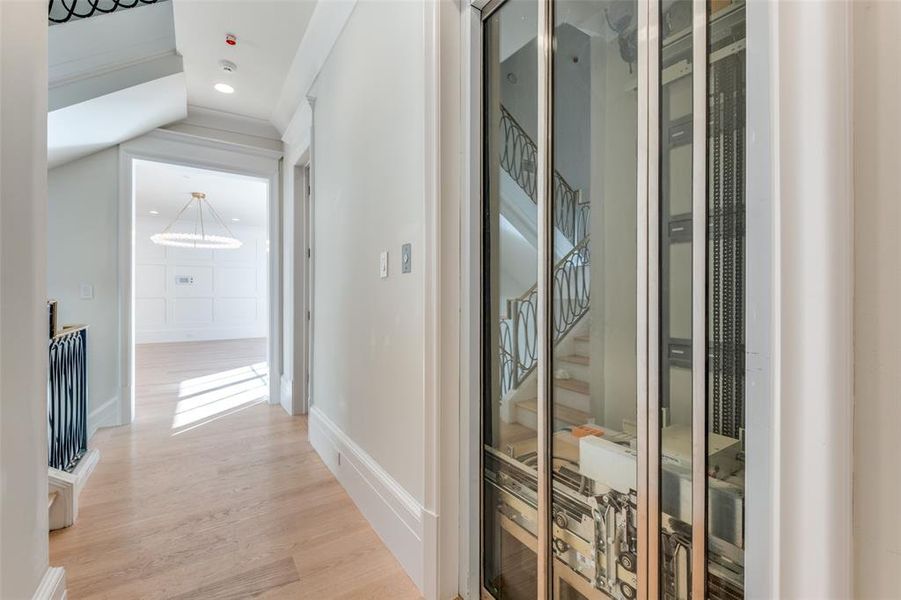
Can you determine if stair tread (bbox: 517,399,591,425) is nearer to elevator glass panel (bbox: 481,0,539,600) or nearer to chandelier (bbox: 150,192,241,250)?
elevator glass panel (bbox: 481,0,539,600)

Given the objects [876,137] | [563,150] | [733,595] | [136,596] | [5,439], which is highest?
[563,150]

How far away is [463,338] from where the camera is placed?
4.67 feet

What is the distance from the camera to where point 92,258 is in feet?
10.7

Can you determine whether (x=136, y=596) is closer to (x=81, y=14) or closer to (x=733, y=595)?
(x=733, y=595)

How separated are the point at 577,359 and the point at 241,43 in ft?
9.66

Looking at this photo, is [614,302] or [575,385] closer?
[614,302]

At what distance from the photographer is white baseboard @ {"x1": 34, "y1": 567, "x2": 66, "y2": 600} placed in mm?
1181

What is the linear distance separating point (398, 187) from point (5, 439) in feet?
4.61

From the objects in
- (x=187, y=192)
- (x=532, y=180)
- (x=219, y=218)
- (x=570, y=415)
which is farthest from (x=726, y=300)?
(x=219, y=218)

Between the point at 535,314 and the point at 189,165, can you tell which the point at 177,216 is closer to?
the point at 189,165

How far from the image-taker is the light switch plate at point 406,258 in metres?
1.57

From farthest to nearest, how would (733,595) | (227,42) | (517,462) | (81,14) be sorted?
(227,42) < (81,14) < (517,462) < (733,595)

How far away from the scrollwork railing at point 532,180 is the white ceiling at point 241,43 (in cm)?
177

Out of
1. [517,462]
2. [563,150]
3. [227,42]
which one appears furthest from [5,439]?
[227,42]
